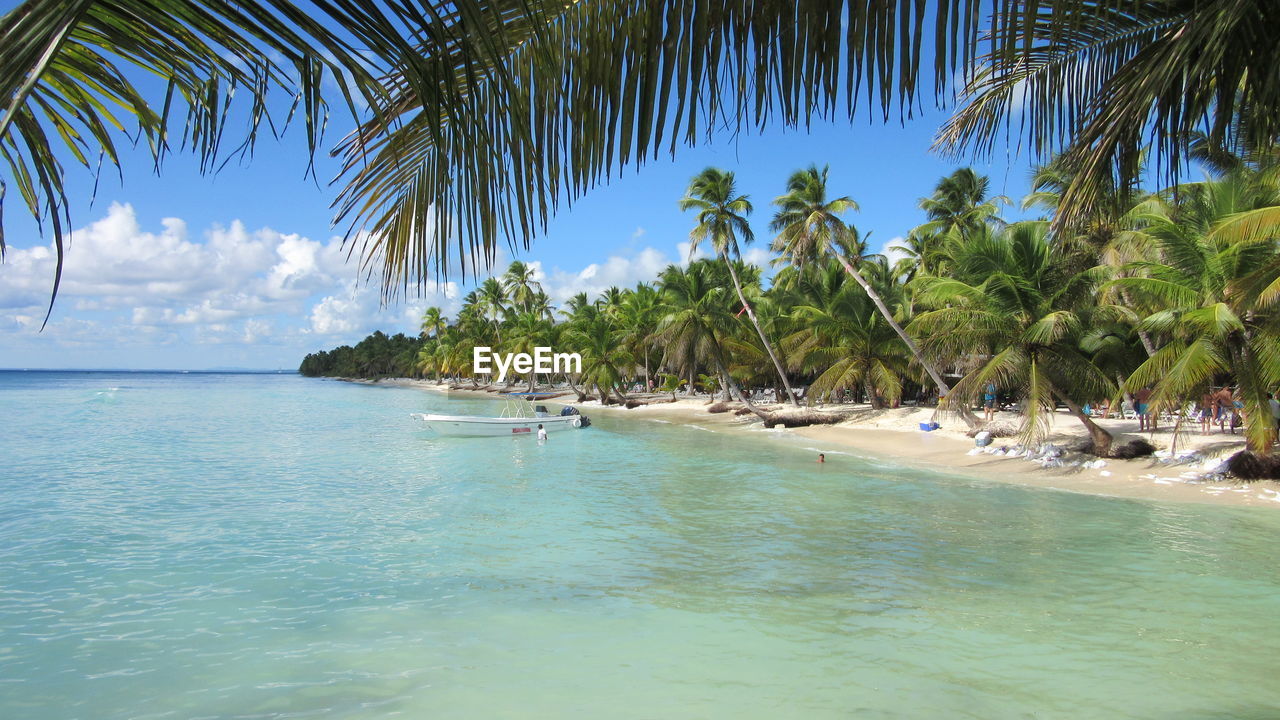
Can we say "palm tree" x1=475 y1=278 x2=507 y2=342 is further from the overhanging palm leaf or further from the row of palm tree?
the overhanging palm leaf

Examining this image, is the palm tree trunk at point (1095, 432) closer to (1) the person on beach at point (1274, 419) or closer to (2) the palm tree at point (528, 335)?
(1) the person on beach at point (1274, 419)

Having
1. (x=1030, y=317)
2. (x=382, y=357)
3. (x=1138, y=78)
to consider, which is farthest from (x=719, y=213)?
(x=382, y=357)

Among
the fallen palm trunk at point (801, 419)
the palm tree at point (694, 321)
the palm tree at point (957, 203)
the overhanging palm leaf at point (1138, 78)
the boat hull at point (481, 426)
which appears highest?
the palm tree at point (957, 203)

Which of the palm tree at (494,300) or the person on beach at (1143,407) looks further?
the palm tree at (494,300)

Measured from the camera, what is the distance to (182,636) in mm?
8102

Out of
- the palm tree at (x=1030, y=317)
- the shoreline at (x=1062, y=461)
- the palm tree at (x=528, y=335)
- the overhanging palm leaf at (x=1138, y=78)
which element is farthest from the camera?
the palm tree at (x=528, y=335)

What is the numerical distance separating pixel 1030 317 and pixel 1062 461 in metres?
3.81

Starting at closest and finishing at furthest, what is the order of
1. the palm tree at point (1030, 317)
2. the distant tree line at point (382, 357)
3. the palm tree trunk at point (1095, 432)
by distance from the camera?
the palm tree at point (1030, 317) → the palm tree trunk at point (1095, 432) → the distant tree line at point (382, 357)

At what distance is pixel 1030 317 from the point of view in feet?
57.4

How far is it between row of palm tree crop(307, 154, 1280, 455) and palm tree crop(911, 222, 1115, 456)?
0.05 m

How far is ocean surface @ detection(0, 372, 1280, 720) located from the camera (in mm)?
6617

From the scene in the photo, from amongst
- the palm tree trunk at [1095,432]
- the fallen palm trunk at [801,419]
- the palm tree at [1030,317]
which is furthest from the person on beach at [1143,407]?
the fallen palm trunk at [801,419]

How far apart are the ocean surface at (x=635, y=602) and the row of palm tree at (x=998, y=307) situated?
310 cm

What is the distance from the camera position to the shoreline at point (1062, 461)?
47.8 ft
